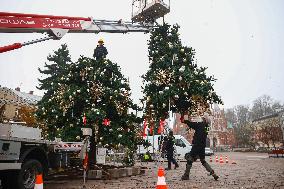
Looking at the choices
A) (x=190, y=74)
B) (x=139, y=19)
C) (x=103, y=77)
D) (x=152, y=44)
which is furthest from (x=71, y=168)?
(x=139, y=19)

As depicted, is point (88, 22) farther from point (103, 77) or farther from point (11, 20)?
point (11, 20)

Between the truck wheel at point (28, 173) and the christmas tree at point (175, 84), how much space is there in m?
6.46

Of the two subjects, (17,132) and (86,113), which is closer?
(17,132)

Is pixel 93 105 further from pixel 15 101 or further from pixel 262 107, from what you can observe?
pixel 262 107

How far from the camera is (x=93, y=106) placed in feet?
38.6

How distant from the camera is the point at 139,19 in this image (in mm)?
16453

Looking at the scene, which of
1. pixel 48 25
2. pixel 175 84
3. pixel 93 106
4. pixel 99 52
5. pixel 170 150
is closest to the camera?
pixel 48 25

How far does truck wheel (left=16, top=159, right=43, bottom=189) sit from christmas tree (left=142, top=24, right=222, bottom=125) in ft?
21.2

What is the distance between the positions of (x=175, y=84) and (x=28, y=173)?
7564 mm

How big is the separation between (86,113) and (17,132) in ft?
12.5

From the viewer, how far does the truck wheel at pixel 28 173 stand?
25.6 ft

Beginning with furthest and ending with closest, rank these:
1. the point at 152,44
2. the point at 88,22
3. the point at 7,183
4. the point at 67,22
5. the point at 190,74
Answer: the point at 152,44 → the point at 190,74 → the point at 88,22 → the point at 67,22 → the point at 7,183

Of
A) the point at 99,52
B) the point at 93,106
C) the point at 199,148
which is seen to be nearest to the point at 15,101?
the point at 99,52

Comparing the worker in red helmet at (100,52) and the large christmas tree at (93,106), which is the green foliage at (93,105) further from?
the worker in red helmet at (100,52)
